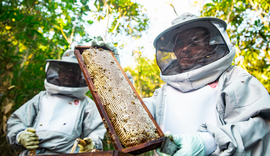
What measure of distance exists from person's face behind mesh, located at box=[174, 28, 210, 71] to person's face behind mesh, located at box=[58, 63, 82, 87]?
2002 mm

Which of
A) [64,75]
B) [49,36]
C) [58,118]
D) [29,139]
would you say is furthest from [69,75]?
[49,36]

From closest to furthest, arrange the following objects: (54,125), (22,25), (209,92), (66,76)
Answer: (209,92)
(54,125)
(66,76)
(22,25)

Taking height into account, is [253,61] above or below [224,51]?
below

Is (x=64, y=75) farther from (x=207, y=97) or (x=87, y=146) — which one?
(x=207, y=97)

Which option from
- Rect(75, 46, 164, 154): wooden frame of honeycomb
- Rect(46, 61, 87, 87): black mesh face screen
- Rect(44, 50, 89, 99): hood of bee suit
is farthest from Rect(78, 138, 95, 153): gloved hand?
Rect(75, 46, 164, 154): wooden frame of honeycomb

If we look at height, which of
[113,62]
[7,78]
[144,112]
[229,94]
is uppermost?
[113,62]

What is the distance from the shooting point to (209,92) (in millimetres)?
1471

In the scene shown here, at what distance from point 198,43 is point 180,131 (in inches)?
38.8

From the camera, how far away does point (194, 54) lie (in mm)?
1668

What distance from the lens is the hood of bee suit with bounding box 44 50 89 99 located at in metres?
2.72

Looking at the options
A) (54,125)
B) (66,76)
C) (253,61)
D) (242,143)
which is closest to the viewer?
(242,143)

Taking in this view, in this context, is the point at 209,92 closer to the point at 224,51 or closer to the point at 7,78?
the point at 224,51

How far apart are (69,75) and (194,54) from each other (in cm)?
228

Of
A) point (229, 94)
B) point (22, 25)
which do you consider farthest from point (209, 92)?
point (22, 25)
